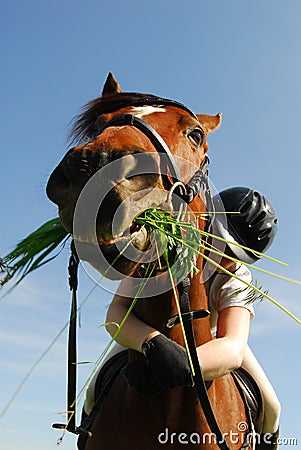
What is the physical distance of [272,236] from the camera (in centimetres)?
392

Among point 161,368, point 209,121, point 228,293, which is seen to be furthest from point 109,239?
point 209,121

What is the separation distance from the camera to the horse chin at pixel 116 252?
227cm

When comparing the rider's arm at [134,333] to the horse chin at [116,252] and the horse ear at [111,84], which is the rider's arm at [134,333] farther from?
the horse ear at [111,84]

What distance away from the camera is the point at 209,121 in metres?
4.08

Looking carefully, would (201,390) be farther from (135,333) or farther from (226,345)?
(135,333)

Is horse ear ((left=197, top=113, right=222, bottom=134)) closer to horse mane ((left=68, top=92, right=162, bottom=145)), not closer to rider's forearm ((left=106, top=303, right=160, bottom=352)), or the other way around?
horse mane ((left=68, top=92, right=162, bottom=145))

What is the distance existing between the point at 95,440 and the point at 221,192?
2157 mm

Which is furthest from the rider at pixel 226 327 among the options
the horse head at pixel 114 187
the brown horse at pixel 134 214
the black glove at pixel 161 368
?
the horse head at pixel 114 187

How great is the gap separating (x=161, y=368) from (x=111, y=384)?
0.91 metres

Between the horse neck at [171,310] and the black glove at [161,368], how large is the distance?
0.16 meters

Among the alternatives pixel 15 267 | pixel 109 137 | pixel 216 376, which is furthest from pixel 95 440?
pixel 109 137

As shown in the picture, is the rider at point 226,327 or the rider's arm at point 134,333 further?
the rider's arm at point 134,333

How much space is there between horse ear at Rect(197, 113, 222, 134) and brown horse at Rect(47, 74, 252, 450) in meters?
0.32

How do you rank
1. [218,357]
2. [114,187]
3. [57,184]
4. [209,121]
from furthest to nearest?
[209,121], [218,357], [57,184], [114,187]
